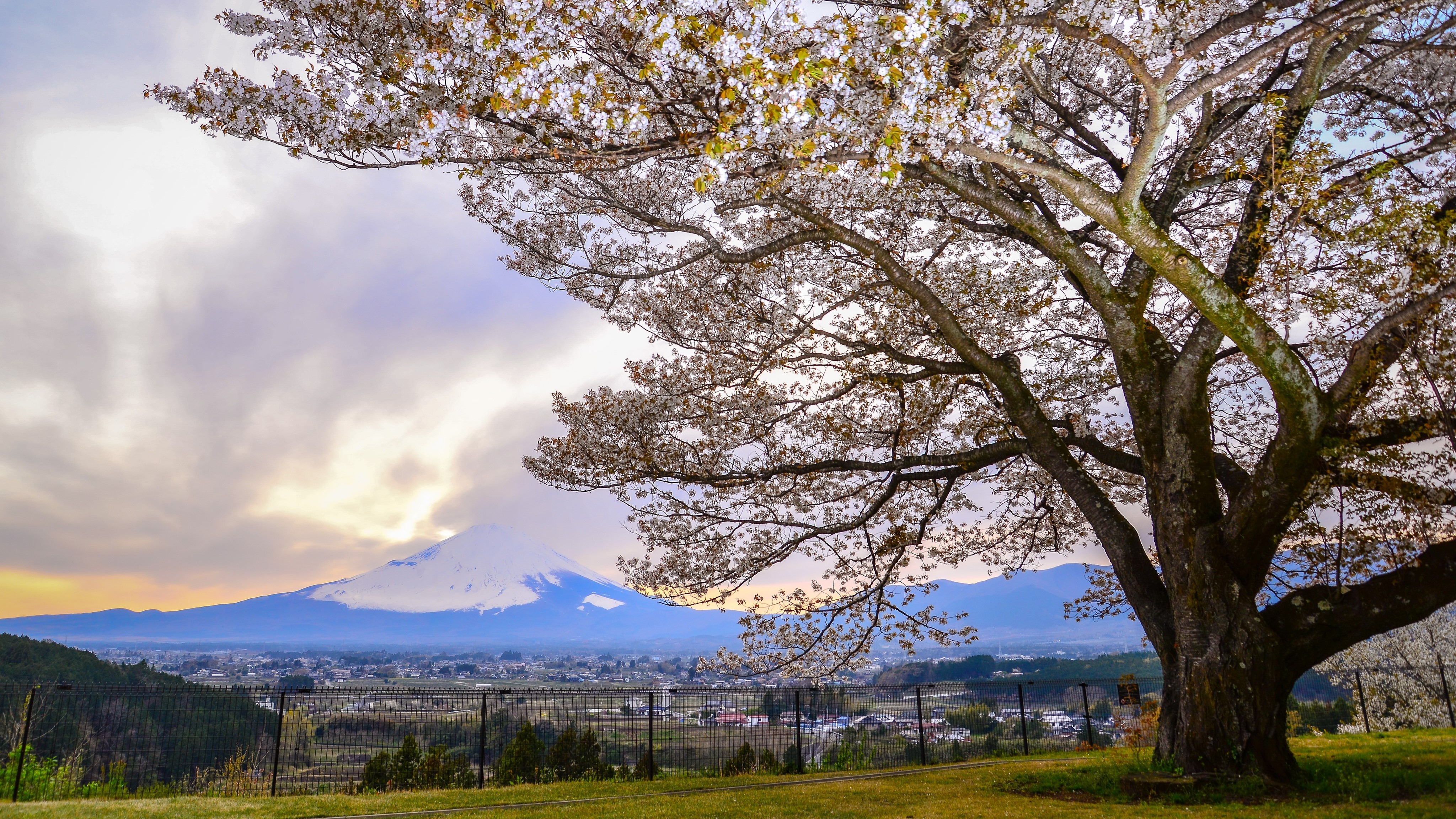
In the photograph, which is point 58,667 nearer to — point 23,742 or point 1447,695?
point 23,742

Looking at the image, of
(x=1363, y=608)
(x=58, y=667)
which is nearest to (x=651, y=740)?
(x=1363, y=608)

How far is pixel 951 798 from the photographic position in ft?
29.0

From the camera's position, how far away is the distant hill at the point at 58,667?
112 ft

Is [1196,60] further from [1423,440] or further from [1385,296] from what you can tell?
[1423,440]

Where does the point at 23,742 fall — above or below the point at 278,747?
above

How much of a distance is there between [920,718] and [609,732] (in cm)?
823

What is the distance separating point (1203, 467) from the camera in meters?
8.81

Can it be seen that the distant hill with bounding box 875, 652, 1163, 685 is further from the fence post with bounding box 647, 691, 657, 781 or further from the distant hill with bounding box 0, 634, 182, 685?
the distant hill with bounding box 0, 634, 182, 685

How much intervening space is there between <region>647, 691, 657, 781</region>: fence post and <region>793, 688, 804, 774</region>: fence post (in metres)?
2.73

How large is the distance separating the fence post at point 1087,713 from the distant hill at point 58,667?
3781 cm

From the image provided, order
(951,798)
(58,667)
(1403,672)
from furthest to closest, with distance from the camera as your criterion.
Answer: (58,667), (1403,672), (951,798)

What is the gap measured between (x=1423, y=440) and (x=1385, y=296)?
6.55 ft

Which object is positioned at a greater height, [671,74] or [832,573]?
[671,74]

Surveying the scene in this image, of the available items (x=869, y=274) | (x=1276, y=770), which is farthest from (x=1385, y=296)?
(x=869, y=274)
